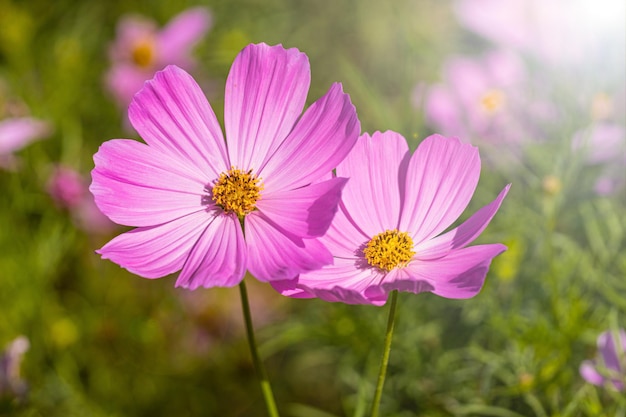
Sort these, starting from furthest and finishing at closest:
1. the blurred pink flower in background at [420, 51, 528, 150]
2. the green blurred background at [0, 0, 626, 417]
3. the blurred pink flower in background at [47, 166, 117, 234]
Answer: the blurred pink flower in background at [47, 166, 117, 234] → the blurred pink flower in background at [420, 51, 528, 150] → the green blurred background at [0, 0, 626, 417]

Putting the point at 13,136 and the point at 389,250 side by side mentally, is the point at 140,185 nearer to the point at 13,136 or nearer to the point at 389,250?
the point at 389,250

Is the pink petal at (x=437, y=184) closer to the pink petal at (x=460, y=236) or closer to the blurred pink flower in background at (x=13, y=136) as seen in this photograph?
the pink petal at (x=460, y=236)

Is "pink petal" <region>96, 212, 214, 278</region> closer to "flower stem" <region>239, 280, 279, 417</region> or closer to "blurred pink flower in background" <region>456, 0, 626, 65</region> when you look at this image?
"flower stem" <region>239, 280, 279, 417</region>

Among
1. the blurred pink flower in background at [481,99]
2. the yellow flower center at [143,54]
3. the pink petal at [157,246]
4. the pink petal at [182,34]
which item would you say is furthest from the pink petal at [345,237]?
the yellow flower center at [143,54]

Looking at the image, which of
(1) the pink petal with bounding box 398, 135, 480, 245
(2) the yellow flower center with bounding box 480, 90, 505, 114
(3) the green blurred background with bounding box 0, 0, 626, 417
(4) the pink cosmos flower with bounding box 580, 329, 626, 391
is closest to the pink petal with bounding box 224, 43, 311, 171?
(1) the pink petal with bounding box 398, 135, 480, 245

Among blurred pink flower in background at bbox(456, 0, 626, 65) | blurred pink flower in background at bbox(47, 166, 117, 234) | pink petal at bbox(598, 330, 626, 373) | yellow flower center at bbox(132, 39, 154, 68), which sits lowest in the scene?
pink petal at bbox(598, 330, 626, 373)

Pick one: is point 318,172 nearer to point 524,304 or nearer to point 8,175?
point 524,304

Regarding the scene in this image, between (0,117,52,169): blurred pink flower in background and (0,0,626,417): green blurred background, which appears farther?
(0,117,52,169): blurred pink flower in background

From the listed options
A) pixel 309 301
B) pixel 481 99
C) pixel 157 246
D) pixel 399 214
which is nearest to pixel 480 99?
pixel 481 99
